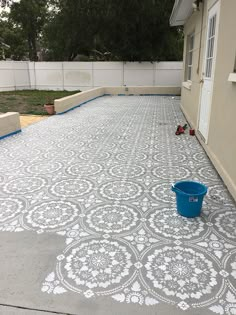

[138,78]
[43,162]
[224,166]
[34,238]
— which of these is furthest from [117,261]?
[138,78]

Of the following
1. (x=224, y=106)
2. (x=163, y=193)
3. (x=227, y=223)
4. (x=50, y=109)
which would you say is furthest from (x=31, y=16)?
(x=227, y=223)

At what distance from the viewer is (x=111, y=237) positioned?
7.41ft

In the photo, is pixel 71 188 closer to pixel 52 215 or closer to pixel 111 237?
pixel 52 215

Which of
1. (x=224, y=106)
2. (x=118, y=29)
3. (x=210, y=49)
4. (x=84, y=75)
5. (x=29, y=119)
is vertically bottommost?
(x=29, y=119)

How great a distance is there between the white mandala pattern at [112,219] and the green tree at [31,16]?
809 inches

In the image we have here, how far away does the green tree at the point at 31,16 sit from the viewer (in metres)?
19.4

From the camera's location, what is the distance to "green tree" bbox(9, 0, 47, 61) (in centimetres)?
1938

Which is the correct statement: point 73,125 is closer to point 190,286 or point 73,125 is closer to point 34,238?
point 34,238

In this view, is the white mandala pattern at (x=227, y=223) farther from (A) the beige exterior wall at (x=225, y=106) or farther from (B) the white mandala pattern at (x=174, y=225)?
(A) the beige exterior wall at (x=225, y=106)

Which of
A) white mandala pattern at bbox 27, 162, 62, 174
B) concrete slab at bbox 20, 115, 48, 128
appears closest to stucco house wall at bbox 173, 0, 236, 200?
white mandala pattern at bbox 27, 162, 62, 174

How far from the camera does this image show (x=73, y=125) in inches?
267

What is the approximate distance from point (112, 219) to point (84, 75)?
14.9 m

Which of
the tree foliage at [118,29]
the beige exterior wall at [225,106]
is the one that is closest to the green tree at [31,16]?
the tree foliage at [118,29]

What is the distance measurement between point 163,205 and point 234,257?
91cm
